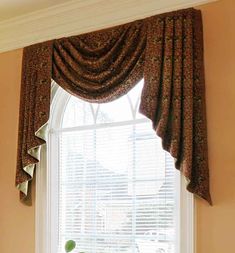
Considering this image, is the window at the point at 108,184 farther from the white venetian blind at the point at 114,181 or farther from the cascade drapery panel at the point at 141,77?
the cascade drapery panel at the point at 141,77

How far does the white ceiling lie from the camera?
346cm

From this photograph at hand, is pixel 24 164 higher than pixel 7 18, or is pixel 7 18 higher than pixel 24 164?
pixel 7 18

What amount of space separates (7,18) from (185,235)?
2094 mm

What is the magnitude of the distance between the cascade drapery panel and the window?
A: 17 cm

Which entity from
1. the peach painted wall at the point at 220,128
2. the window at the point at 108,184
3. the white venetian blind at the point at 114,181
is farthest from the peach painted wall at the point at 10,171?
the peach painted wall at the point at 220,128

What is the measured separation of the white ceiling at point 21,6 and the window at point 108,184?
597 mm

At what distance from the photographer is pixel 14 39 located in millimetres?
3850

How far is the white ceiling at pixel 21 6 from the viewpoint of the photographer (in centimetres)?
346

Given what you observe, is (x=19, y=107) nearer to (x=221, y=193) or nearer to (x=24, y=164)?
(x=24, y=164)

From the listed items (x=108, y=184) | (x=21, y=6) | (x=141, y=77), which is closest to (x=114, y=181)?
(x=108, y=184)

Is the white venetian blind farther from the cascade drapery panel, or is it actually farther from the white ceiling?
the white ceiling

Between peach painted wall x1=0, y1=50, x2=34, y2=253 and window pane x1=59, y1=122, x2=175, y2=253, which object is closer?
window pane x1=59, y1=122, x2=175, y2=253

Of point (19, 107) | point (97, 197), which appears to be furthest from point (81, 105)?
point (97, 197)

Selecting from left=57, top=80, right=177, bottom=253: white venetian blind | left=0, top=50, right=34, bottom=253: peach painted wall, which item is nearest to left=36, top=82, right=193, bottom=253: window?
left=57, top=80, right=177, bottom=253: white venetian blind
